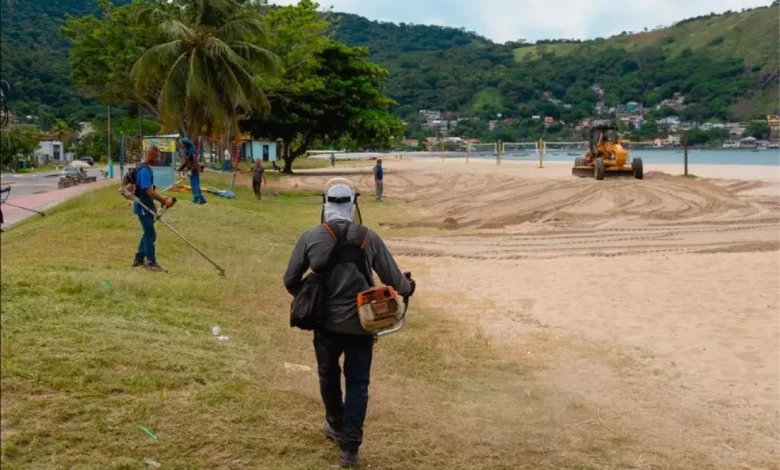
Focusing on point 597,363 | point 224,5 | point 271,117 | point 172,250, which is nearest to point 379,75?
point 271,117

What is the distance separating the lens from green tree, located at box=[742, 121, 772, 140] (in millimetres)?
95838

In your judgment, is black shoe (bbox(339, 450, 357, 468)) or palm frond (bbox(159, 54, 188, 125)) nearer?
black shoe (bbox(339, 450, 357, 468))

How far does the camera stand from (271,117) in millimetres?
39750

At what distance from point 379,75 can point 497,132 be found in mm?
79825

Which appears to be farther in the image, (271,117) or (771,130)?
(771,130)

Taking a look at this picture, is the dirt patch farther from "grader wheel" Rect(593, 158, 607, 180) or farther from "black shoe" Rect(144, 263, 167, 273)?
"grader wheel" Rect(593, 158, 607, 180)

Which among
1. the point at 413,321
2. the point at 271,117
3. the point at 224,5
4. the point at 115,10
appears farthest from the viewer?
the point at 271,117

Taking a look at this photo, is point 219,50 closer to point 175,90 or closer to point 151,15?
point 175,90

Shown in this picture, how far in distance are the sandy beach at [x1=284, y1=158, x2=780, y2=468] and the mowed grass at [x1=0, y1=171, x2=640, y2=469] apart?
24.4 inches

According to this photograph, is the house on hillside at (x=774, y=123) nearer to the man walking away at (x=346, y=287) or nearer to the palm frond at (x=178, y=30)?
the palm frond at (x=178, y=30)

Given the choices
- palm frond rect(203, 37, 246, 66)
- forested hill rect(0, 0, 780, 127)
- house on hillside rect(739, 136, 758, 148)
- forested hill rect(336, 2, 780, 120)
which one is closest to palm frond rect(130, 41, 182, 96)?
palm frond rect(203, 37, 246, 66)

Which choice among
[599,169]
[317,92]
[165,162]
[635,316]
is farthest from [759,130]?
[635,316]

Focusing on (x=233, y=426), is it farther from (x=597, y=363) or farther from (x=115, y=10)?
(x=115, y=10)

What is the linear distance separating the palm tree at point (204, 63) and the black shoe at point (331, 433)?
21.9 meters
